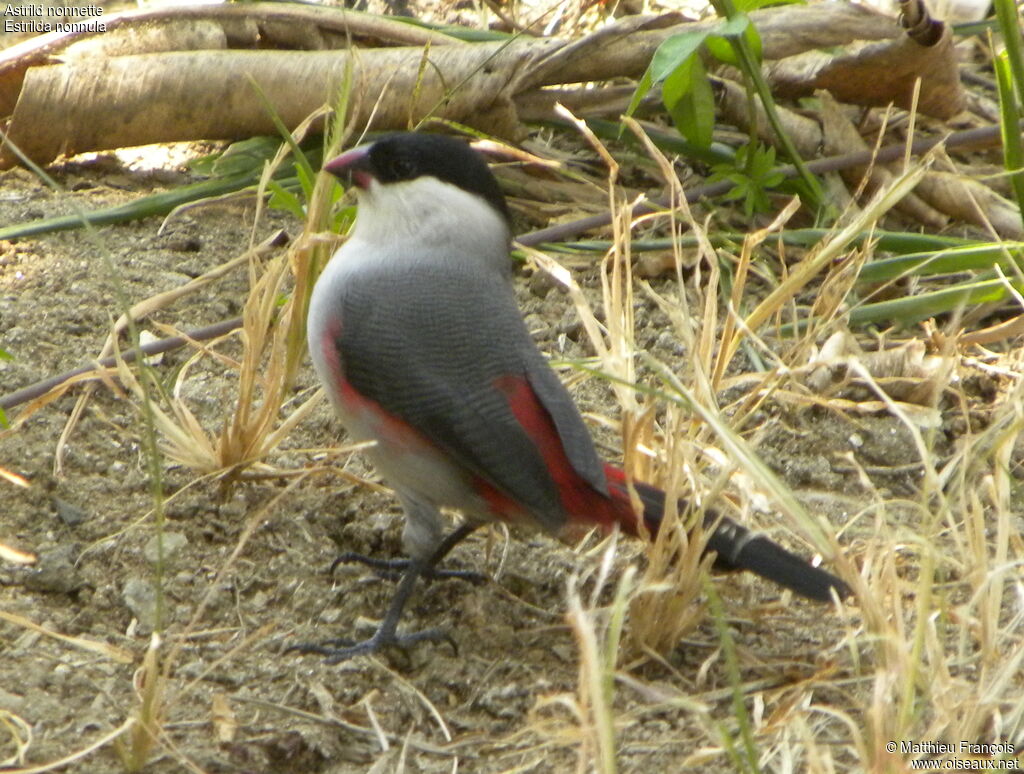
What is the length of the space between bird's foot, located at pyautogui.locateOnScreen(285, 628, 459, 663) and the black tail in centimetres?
72

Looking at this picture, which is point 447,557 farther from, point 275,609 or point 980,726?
point 980,726

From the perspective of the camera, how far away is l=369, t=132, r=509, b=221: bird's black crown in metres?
3.53

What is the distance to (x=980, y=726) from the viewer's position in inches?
92.7

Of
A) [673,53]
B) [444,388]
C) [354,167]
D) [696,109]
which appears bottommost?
[444,388]

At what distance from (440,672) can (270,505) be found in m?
0.61

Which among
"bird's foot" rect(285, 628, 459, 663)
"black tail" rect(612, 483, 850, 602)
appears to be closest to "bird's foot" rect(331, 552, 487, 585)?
"bird's foot" rect(285, 628, 459, 663)

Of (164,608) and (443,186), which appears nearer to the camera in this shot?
(164,608)

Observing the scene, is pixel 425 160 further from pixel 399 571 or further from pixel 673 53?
pixel 399 571

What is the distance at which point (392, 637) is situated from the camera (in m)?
3.13

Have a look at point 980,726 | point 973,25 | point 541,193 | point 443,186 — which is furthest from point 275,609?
point 973,25

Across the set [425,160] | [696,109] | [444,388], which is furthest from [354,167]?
[696,109]

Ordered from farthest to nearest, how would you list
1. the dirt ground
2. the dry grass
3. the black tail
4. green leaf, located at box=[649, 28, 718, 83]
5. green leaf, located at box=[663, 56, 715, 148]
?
green leaf, located at box=[663, 56, 715, 148], green leaf, located at box=[649, 28, 718, 83], the black tail, the dirt ground, the dry grass

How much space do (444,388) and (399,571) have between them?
640mm

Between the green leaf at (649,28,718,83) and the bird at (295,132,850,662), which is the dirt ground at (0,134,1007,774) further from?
the green leaf at (649,28,718,83)
